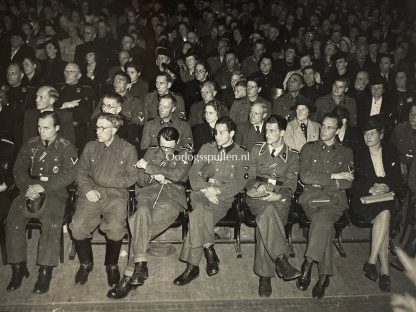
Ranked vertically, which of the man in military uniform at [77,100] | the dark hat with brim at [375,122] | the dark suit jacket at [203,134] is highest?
the man in military uniform at [77,100]

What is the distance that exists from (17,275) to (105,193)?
1.23m

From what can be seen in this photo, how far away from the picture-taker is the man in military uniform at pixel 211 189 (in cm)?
456

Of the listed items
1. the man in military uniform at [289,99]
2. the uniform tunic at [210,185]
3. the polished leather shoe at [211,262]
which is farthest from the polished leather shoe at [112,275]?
the man in military uniform at [289,99]

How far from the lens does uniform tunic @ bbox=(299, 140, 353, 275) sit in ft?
14.7

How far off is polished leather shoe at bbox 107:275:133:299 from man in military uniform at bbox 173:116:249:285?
51 cm

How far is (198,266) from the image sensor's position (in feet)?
15.2

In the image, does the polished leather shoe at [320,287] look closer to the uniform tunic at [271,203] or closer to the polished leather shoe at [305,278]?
the polished leather shoe at [305,278]

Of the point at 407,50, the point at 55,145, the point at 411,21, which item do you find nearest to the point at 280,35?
the point at 407,50

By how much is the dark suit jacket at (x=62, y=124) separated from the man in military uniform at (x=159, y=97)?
1.13 meters

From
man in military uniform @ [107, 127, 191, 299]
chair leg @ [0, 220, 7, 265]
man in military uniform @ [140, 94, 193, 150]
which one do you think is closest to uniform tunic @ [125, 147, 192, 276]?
man in military uniform @ [107, 127, 191, 299]

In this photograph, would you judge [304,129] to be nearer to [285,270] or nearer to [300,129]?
[300,129]

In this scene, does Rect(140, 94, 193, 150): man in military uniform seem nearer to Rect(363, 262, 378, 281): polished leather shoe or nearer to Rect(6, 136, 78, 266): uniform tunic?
Rect(6, 136, 78, 266): uniform tunic

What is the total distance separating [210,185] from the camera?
15.8 feet

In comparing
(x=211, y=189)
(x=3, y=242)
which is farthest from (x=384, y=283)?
(x=3, y=242)
